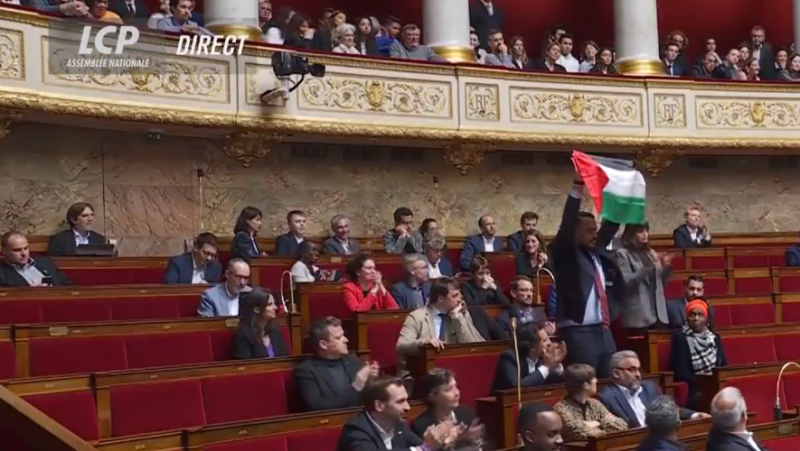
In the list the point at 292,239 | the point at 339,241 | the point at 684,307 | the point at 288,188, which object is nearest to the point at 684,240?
the point at 684,307

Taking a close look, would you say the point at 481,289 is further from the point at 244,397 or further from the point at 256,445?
the point at 256,445

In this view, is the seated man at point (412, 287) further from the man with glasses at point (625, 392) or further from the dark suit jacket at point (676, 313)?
the man with glasses at point (625, 392)

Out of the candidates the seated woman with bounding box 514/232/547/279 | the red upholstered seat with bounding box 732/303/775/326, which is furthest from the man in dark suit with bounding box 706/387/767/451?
the seated woman with bounding box 514/232/547/279

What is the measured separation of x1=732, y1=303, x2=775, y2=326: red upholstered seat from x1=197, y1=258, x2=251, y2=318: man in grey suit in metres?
2.49

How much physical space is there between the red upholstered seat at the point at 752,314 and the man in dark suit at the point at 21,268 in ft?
10.4

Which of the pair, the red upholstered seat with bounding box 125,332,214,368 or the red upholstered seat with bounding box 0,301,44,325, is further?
the red upholstered seat with bounding box 0,301,44,325

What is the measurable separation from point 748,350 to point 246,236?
7.83 feet

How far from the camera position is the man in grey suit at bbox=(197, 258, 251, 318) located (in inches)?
174

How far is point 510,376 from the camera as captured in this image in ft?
12.6

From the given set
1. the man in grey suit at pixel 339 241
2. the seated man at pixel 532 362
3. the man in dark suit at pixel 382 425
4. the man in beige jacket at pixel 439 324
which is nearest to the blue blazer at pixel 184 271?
the man in grey suit at pixel 339 241

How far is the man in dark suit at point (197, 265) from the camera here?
4.98 meters

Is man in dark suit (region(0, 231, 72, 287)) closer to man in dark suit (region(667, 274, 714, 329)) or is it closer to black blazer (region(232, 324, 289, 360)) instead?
black blazer (region(232, 324, 289, 360))

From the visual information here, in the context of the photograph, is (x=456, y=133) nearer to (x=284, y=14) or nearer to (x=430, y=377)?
(x=284, y=14)

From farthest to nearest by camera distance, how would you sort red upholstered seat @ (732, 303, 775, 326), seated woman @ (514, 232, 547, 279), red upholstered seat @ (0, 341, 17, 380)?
1. seated woman @ (514, 232, 547, 279)
2. red upholstered seat @ (732, 303, 775, 326)
3. red upholstered seat @ (0, 341, 17, 380)
